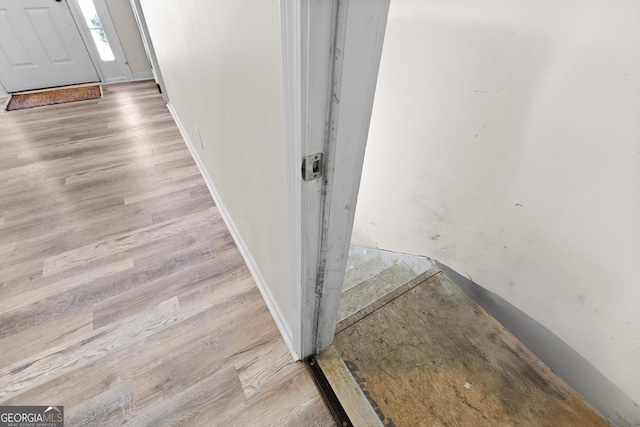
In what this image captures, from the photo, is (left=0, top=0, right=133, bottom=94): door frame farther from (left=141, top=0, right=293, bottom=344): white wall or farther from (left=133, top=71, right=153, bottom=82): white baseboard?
(left=141, top=0, right=293, bottom=344): white wall

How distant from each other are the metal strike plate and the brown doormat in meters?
4.09

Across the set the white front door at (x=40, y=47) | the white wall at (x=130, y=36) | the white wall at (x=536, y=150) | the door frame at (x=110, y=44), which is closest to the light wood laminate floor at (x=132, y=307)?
the white wall at (x=536, y=150)

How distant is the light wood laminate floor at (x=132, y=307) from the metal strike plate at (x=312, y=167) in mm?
922

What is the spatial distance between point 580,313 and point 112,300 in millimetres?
2135

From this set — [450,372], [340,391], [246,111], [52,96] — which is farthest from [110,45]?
[450,372]

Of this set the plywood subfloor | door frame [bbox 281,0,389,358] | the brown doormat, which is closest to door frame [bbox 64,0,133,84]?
the brown doormat

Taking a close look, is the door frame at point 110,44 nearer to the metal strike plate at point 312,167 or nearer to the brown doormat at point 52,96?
the brown doormat at point 52,96

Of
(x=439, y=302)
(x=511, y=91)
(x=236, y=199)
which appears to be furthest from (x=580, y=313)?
(x=236, y=199)

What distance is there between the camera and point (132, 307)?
4.69 ft

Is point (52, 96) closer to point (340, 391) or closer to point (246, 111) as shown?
point (246, 111)

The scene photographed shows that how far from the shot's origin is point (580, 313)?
4.11ft

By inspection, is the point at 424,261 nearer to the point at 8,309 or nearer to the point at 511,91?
the point at 511,91

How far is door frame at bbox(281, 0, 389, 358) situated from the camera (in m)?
0.50

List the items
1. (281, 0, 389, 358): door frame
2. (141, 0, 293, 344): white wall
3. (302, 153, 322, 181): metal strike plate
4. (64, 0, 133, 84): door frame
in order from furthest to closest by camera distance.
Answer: (64, 0, 133, 84): door frame < (141, 0, 293, 344): white wall < (302, 153, 322, 181): metal strike plate < (281, 0, 389, 358): door frame
